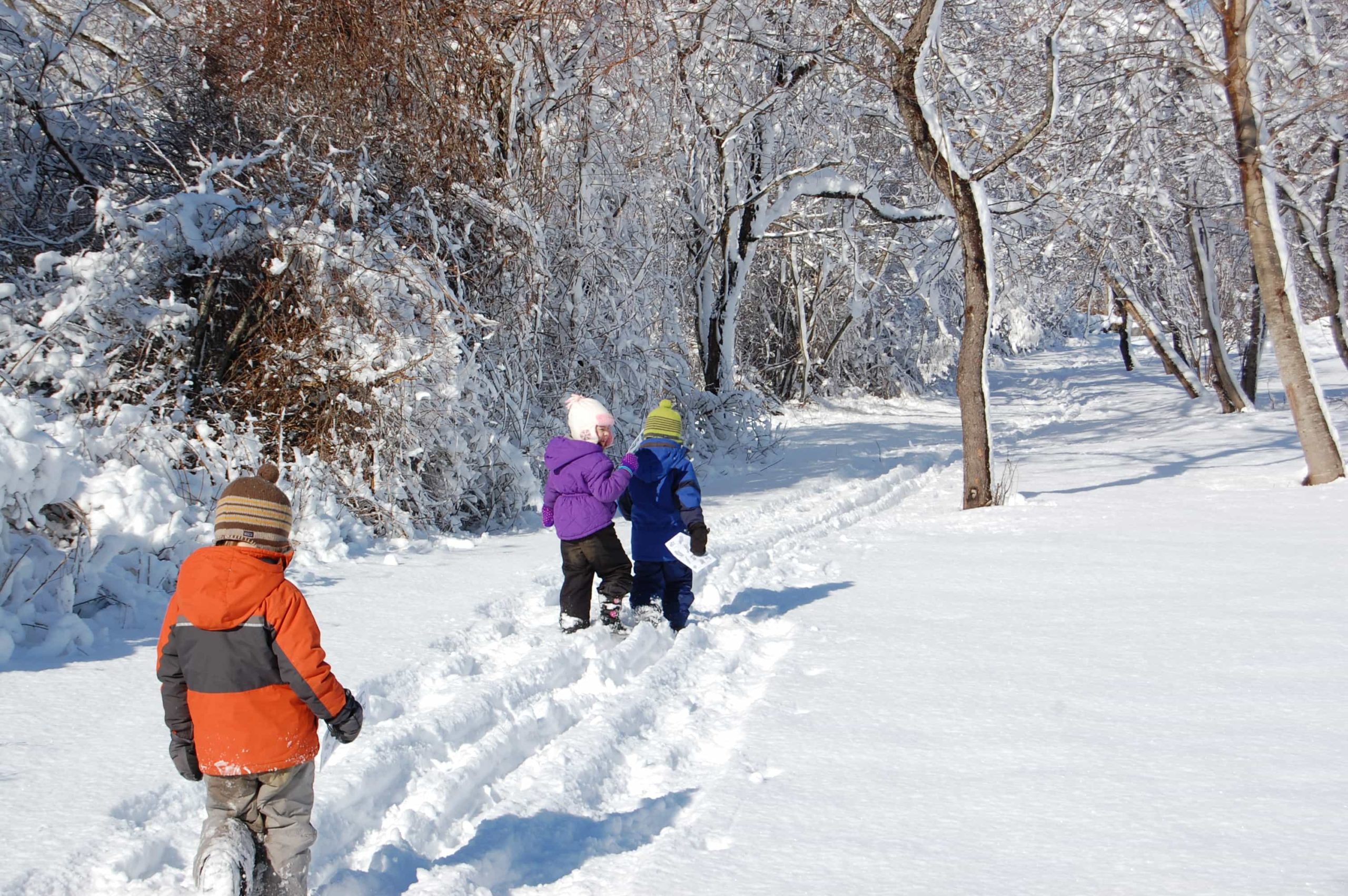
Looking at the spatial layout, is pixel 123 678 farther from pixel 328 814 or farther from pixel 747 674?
pixel 747 674

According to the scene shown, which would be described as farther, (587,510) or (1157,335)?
(1157,335)

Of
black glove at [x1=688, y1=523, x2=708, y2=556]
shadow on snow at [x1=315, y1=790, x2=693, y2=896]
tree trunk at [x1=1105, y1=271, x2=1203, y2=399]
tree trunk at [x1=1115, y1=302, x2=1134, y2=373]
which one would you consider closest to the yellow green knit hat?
black glove at [x1=688, y1=523, x2=708, y2=556]

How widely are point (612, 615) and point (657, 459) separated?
3.03ft

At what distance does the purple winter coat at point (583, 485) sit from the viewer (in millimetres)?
5477

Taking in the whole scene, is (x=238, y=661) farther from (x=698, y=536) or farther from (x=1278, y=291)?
(x=1278, y=291)

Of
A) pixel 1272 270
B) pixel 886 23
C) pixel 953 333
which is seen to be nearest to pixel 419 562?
pixel 886 23

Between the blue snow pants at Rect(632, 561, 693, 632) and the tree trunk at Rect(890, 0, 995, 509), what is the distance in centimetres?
487

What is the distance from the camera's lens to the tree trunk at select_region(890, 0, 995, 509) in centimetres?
966

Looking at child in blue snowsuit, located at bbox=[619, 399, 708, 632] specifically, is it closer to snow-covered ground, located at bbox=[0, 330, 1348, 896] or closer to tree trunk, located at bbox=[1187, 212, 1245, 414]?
snow-covered ground, located at bbox=[0, 330, 1348, 896]

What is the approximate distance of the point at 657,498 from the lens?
583cm

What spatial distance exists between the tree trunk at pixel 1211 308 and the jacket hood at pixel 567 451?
15.9 metres

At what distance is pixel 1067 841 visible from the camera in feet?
9.97

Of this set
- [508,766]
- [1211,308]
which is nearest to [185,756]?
[508,766]

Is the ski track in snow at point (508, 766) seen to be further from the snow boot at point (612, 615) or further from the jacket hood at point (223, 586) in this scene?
the jacket hood at point (223, 586)
